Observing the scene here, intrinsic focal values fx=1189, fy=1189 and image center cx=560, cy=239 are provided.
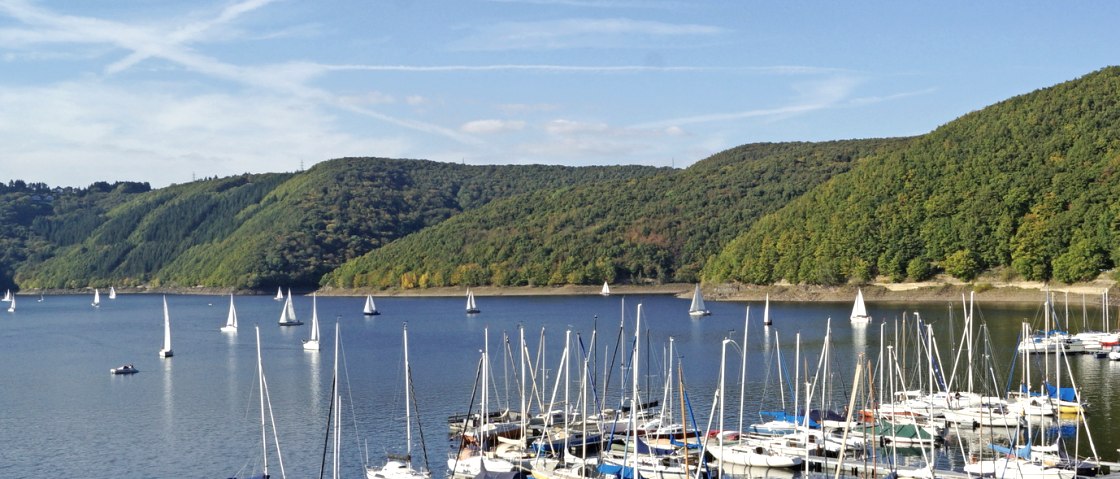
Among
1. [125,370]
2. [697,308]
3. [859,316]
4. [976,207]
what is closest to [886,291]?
[976,207]

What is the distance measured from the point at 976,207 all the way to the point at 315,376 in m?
88.4

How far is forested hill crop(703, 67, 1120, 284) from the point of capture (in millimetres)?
121438

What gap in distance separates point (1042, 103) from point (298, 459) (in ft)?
431

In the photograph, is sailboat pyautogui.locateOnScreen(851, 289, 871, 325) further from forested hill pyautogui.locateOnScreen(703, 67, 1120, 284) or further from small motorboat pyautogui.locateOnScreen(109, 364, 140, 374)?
small motorboat pyautogui.locateOnScreen(109, 364, 140, 374)

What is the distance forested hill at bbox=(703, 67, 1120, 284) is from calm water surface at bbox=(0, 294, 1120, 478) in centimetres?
1071

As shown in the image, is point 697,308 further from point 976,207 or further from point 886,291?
point 976,207

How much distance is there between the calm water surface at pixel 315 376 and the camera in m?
48.3

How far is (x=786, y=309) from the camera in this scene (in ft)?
422

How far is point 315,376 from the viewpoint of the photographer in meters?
73.5

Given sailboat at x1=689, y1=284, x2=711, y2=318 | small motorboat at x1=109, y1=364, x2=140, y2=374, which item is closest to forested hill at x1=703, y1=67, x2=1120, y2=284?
sailboat at x1=689, y1=284, x2=711, y2=318

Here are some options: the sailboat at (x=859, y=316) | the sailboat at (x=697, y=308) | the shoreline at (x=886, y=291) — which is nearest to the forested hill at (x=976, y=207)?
the shoreline at (x=886, y=291)

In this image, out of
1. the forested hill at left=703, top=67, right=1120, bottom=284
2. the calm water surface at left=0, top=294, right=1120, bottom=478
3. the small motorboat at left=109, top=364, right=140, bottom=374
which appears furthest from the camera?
the forested hill at left=703, top=67, right=1120, bottom=284

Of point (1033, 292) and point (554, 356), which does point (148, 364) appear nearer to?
point (554, 356)

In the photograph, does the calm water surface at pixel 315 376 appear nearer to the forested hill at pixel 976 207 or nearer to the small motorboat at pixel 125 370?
the small motorboat at pixel 125 370
